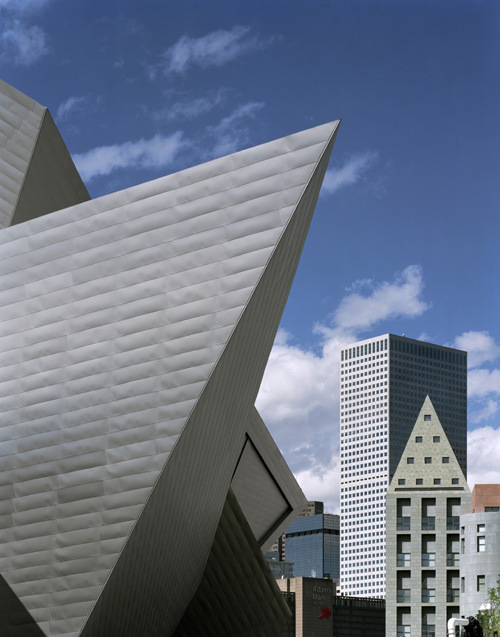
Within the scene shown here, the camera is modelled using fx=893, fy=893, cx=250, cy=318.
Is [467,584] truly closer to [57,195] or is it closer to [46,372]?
[57,195]

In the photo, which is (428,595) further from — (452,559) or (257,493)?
(257,493)

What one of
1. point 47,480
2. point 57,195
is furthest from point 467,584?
point 47,480

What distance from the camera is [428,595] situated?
62031mm

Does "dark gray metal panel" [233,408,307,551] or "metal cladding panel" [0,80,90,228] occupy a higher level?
"metal cladding panel" [0,80,90,228]

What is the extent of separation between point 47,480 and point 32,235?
454 cm

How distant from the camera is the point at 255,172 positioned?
15695 millimetres

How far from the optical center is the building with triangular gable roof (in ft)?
202

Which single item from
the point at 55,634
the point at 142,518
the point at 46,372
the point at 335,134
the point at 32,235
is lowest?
the point at 55,634

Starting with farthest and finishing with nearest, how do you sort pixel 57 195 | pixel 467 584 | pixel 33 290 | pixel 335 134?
pixel 467 584, pixel 57 195, pixel 33 290, pixel 335 134

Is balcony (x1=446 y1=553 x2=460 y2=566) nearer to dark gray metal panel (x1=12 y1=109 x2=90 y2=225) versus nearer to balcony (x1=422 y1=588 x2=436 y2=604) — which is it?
balcony (x1=422 y1=588 x2=436 y2=604)

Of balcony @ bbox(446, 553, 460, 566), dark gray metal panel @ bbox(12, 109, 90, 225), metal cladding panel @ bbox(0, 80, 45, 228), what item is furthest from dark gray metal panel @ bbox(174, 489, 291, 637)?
balcony @ bbox(446, 553, 460, 566)

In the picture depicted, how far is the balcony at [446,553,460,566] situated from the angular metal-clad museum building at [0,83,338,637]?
161 feet

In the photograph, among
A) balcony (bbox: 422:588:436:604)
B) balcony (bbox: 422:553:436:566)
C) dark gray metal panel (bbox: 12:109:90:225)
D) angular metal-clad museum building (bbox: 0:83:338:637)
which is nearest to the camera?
angular metal-clad museum building (bbox: 0:83:338:637)

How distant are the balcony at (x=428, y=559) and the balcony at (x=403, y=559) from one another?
1045mm
